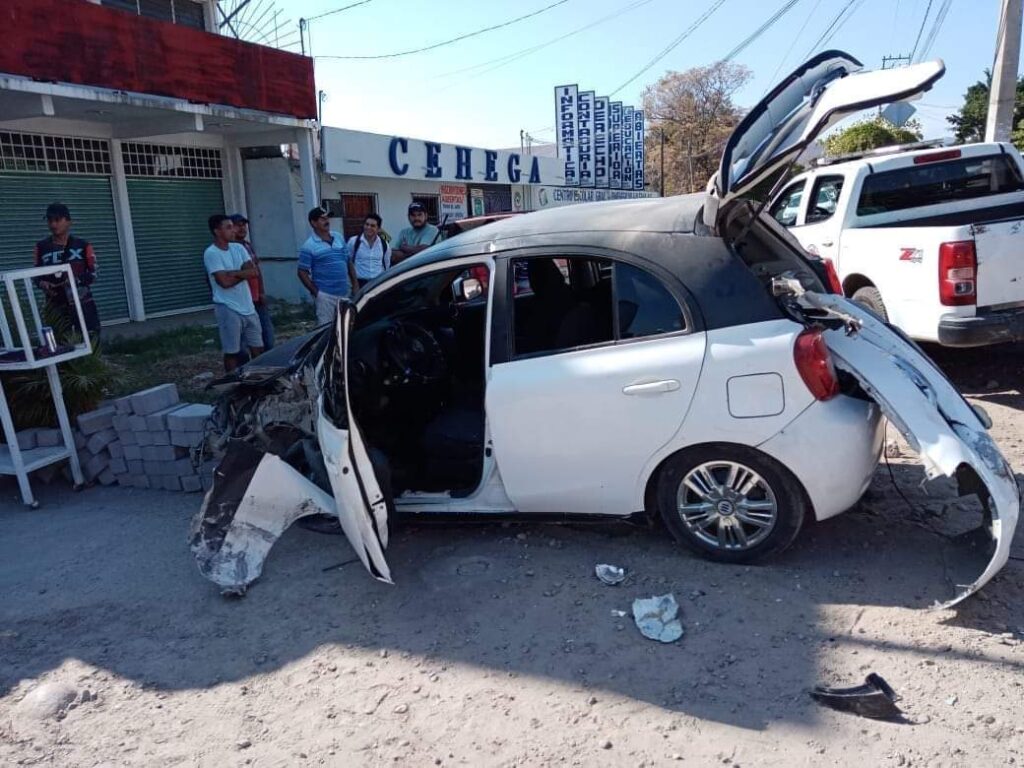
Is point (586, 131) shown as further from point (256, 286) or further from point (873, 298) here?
point (873, 298)

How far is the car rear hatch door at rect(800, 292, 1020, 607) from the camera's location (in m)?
3.18

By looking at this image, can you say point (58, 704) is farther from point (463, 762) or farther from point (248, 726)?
point (463, 762)

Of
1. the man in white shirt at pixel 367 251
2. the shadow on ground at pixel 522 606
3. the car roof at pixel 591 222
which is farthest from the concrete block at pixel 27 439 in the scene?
the man in white shirt at pixel 367 251

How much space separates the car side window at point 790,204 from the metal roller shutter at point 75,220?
33.1ft

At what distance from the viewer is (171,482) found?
18.2 ft

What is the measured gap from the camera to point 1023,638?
313 cm

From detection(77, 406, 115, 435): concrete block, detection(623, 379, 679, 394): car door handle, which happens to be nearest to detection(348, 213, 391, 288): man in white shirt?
detection(77, 406, 115, 435): concrete block

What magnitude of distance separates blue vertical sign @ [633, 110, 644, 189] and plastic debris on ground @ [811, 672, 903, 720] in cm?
3034

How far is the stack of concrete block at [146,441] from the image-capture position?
5.41 metres

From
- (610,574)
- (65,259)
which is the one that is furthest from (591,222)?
(65,259)

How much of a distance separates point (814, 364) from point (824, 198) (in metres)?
5.63

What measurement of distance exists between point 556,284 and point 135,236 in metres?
11.0

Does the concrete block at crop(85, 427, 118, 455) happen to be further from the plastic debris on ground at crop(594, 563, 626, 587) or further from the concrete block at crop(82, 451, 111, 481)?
the plastic debris on ground at crop(594, 563, 626, 587)

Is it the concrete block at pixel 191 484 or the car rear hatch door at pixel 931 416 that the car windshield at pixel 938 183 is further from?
the concrete block at pixel 191 484
